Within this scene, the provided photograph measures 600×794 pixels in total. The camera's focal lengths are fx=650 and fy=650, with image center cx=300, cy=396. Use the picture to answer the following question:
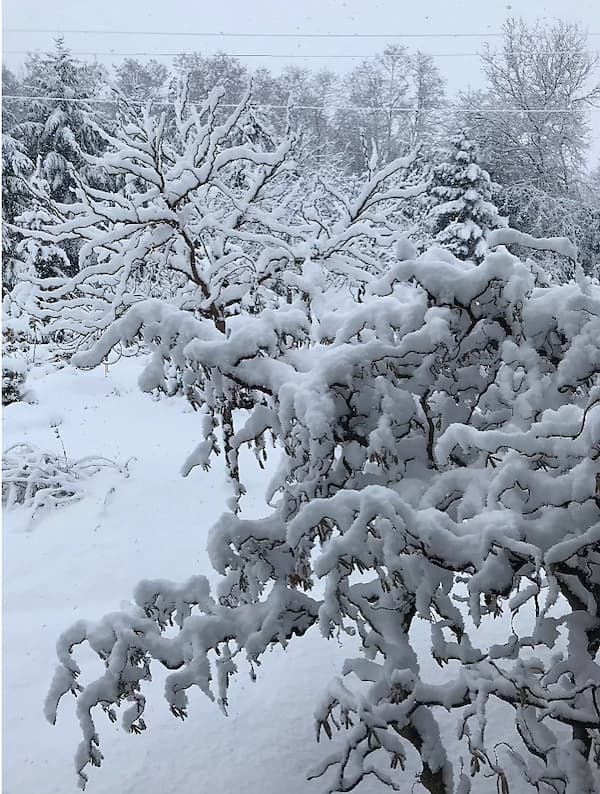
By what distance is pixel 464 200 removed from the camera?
17.0 meters

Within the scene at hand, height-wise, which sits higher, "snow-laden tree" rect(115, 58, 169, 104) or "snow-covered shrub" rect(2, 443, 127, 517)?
"snow-laden tree" rect(115, 58, 169, 104)

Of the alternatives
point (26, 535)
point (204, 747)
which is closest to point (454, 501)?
point (204, 747)

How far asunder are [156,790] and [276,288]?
555 centimetres

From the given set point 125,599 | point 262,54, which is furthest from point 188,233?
point 262,54

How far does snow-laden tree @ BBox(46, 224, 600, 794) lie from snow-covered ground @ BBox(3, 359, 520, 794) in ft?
3.75

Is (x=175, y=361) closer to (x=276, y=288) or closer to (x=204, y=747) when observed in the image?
(x=204, y=747)

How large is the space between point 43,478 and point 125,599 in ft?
12.3

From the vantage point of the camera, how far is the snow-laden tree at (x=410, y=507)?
2.10 meters

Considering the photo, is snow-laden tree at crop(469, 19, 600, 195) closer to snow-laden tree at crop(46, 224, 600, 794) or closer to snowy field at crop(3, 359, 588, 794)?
snowy field at crop(3, 359, 588, 794)

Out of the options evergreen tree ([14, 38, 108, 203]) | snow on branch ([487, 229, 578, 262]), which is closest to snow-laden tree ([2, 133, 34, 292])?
evergreen tree ([14, 38, 108, 203])

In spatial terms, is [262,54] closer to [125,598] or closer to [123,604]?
[125,598]

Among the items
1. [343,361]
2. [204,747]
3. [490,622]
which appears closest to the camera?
[343,361]

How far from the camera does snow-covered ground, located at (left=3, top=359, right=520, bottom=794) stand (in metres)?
3.49

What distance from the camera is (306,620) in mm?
2635
